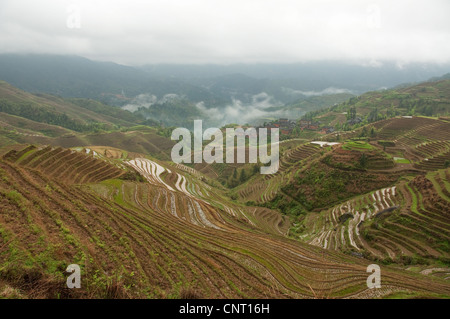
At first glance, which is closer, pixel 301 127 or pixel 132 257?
pixel 132 257

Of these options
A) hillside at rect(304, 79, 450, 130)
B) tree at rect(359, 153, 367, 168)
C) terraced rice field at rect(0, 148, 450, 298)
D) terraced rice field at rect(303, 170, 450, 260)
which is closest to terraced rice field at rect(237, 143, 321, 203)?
tree at rect(359, 153, 367, 168)

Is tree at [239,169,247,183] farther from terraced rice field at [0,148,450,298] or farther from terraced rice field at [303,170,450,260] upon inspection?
terraced rice field at [0,148,450,298]

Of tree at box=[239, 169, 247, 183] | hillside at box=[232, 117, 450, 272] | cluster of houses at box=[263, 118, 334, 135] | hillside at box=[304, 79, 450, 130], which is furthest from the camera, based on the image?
cluster of houses at box=[263, 118, 334, 135]

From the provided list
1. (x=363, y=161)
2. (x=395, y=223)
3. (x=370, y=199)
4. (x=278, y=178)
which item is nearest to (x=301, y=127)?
(x=278, y=178)

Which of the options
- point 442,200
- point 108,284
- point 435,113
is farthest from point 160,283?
point 435,113

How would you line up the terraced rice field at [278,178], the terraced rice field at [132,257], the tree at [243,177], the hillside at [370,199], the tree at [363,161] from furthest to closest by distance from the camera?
the tree at [243,177]
the terraced rice field at [278,178]
the tree at [363,161]
the hillside at [370,199]
the terraced rice field at [132,257]

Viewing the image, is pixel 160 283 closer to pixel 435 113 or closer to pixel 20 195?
pixel 20 195

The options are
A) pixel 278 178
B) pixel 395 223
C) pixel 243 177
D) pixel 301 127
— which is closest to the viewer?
pixel 395 223

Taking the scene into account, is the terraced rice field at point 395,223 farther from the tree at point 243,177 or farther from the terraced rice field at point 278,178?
the tree at point 243,177

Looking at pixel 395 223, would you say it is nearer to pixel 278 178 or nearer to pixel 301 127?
pixel 278 178

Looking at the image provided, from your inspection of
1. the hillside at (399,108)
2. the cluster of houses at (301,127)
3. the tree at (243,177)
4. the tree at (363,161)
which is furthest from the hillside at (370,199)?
the hillside at (399,108)

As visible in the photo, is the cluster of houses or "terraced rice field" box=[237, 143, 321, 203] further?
the cluster of houses
